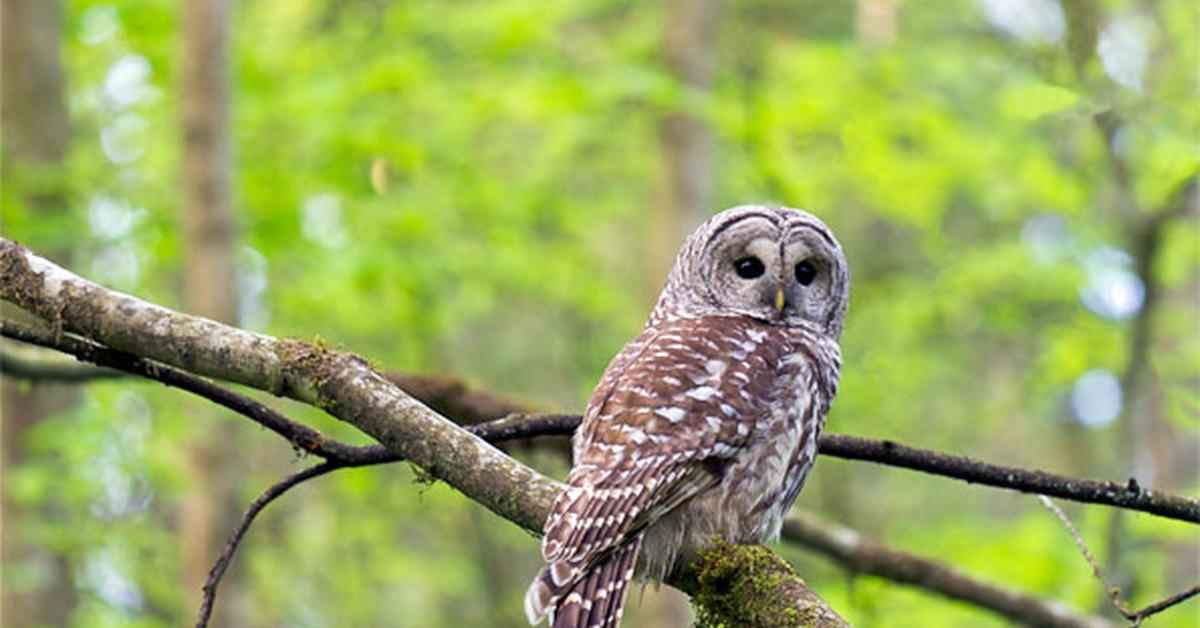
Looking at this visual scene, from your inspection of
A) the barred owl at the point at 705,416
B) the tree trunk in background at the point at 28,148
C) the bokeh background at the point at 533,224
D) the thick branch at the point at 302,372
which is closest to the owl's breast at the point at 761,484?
the barred owl at the point at 705,416

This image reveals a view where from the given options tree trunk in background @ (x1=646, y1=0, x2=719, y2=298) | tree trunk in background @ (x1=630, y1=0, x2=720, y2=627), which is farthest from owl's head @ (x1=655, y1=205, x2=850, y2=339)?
tree trunk in background @ (x1=646, y1=0, x2=719, y2=298)

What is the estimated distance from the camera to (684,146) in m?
9.38

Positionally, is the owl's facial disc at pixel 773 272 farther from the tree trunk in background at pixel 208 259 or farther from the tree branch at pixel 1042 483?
the tree trunk in background at pixel 208 259

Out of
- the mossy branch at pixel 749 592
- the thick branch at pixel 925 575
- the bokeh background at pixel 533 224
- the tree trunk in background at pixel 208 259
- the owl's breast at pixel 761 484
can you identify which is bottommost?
the mossy branch at pixel 749 592

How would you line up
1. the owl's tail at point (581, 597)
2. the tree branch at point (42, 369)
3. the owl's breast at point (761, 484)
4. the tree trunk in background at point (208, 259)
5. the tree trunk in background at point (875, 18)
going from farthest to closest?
the tree trunk in background at point (875, 18) → the tree trunk in background at point (208, 259) → the tree branch at point (42, 369) → the owl's breast at point (761, 484) → the owl's tail at point (581, 597)

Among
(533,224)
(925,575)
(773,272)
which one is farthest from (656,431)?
(533,224)

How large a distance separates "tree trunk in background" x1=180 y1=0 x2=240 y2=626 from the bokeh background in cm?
2

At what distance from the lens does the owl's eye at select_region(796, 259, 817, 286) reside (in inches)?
152

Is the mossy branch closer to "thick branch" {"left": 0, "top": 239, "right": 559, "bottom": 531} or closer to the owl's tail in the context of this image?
the owl's tail

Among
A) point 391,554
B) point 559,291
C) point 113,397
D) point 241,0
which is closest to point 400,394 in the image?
point 113,397

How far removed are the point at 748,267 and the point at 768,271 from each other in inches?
3.7

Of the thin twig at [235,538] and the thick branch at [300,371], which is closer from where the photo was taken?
the thick branch at [300,371]

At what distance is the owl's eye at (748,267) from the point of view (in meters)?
3.88

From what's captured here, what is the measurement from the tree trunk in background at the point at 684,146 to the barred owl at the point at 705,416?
199 inches
